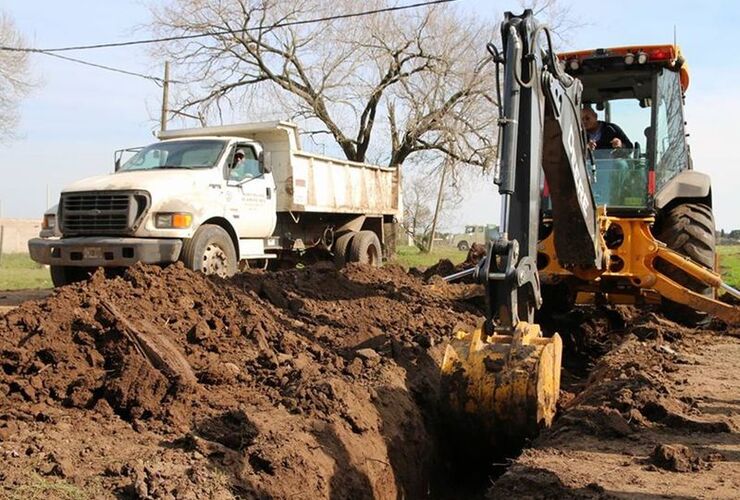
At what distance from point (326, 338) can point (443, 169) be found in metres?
20.0

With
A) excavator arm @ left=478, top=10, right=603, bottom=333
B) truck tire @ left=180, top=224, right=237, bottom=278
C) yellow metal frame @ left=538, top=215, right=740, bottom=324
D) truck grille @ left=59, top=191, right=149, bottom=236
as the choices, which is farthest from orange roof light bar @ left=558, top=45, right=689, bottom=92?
truck grille @ left=59, top=191, right=149, bottom=236

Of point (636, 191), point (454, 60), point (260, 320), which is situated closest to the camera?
point (260, 320)

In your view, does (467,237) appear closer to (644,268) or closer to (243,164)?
(243,164)

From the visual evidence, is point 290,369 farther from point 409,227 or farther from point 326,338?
point 409,227

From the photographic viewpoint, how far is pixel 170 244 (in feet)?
31.3

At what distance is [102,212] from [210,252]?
1.45 meters

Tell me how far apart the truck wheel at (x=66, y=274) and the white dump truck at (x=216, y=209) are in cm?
1

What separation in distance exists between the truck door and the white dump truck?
0.02 meters

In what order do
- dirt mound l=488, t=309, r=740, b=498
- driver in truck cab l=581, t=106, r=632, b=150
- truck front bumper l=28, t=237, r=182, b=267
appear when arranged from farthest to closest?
truck front bumper l=28, t=237, r=182, b=267 → driver in truck cab l=581, t=106, r=632, b=150 → dirt mound l=488, t=309, r=740, b=498

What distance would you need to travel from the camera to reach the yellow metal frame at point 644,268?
812 centimetres

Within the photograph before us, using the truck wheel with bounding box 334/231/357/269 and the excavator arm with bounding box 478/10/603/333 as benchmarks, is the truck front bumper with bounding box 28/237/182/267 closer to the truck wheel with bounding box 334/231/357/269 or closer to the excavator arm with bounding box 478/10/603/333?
the truck wheel with bounding box 334/231/357/269

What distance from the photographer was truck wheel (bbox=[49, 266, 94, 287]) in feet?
33.4

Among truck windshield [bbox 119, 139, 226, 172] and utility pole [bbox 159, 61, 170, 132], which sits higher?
utility pole [bbox 159, 61, 170, 132]

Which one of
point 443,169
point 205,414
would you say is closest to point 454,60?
point 443,169
